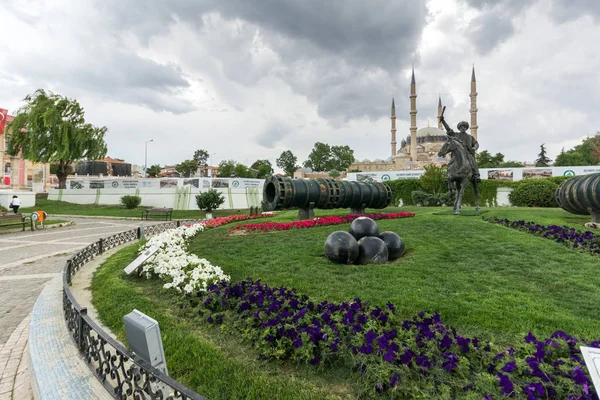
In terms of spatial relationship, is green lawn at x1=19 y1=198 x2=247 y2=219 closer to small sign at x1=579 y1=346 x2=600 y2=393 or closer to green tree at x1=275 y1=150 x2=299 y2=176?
small sign at x1=579 y1=346 x2=600 y2=393

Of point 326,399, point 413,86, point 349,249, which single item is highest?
point 413,86

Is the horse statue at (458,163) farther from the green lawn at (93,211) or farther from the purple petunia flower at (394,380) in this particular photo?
the green lawn at (93,211)

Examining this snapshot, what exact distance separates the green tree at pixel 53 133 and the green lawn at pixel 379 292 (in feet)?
107

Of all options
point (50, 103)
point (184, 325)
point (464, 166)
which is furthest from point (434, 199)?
point (50, 103)

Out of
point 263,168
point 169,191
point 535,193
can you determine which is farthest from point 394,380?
point 263,168

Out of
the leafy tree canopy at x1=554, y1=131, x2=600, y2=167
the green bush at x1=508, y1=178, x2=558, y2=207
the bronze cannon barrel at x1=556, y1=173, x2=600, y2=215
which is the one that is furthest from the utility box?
the leafy tree canopy at x1=554, y1=131, x2=600, y2=167

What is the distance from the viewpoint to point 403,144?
103188 mm

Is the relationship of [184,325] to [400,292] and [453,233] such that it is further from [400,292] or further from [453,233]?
[453,233]

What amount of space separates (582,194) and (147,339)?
1105 centimetres

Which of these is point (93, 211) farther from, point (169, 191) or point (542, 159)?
point (542, 159)

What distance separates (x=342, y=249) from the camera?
618 cm

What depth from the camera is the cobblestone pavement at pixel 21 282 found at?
3.43m

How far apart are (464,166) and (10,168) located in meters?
56.3

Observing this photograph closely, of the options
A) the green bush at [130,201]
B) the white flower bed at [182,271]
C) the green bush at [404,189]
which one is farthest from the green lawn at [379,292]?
the green bush at [130,201]
